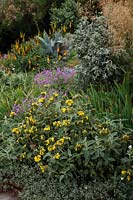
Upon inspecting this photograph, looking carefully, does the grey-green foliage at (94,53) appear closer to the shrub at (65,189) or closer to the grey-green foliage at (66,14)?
the shrub at (65,189)

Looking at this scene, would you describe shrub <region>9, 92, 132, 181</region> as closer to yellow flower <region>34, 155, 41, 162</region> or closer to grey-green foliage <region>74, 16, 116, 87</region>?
yellow flower <region>34, 155, 41, 162</region>

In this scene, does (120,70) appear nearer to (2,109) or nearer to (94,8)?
(2,109)

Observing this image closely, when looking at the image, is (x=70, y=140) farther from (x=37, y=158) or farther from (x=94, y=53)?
(x=94, y=53)

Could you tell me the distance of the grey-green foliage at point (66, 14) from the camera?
9.80 meters

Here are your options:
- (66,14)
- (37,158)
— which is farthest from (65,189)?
(66,14)

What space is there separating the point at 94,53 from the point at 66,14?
13.4ft

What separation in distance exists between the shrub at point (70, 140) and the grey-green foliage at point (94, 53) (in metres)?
0.83

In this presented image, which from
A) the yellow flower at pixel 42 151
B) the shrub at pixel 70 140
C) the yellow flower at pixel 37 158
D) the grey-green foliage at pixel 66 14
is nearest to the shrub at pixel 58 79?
the shrub at pixel 70 140

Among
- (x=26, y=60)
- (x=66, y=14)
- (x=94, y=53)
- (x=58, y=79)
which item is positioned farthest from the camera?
(x=66, y=14)

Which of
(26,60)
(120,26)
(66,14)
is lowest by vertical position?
(26,60)

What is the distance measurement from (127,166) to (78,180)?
0.50 m

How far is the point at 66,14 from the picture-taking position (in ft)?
32.3

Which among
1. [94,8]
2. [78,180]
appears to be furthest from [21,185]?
[94,8]

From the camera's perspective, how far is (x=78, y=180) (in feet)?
15.2
